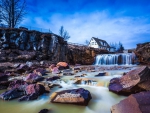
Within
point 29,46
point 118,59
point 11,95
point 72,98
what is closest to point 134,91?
point 72,98

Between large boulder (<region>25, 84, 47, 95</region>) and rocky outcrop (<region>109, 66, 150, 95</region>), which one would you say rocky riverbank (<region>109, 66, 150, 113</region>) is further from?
large boulder (<region>25, 84, 47, 95</region>)

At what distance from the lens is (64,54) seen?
18969 millimetres

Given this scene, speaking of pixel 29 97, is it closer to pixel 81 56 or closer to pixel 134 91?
pixel 134 91

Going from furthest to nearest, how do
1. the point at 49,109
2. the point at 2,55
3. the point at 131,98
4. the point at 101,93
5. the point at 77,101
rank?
the point at 2,55
the point at 101,93
the point at 77,101
the point at 49,109
the point at 131,98

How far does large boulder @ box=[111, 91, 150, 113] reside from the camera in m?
1.96

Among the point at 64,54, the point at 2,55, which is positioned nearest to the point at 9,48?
the point at 2,55

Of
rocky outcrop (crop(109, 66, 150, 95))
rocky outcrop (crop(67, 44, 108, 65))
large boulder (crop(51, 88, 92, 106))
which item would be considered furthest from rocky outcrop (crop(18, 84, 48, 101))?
rocky outcrop (crop(67, 44, 108, 65))

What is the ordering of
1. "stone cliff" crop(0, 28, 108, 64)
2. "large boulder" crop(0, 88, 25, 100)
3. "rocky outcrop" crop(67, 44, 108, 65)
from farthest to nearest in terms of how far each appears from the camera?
1. "rocky outcrop" crop(67, 44, 108, 65)
2. "stone cliff" crop(0, 28, 108, 64)
3. "large boulder" crop(0, 88, 25, 100)

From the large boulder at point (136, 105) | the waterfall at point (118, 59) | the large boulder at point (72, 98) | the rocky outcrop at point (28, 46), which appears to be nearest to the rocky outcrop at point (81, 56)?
the waterfall at point (118, 59)

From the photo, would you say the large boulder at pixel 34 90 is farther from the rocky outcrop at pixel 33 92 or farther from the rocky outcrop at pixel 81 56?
the rocky outcrop at pixel 81 56

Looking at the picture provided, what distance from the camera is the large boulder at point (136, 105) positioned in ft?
6.44

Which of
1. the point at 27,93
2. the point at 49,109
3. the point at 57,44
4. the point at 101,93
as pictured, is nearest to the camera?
the point at 49,109

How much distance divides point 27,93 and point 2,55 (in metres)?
12.7

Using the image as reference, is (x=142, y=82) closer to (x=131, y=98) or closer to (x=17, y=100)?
(x=131, y=98)
